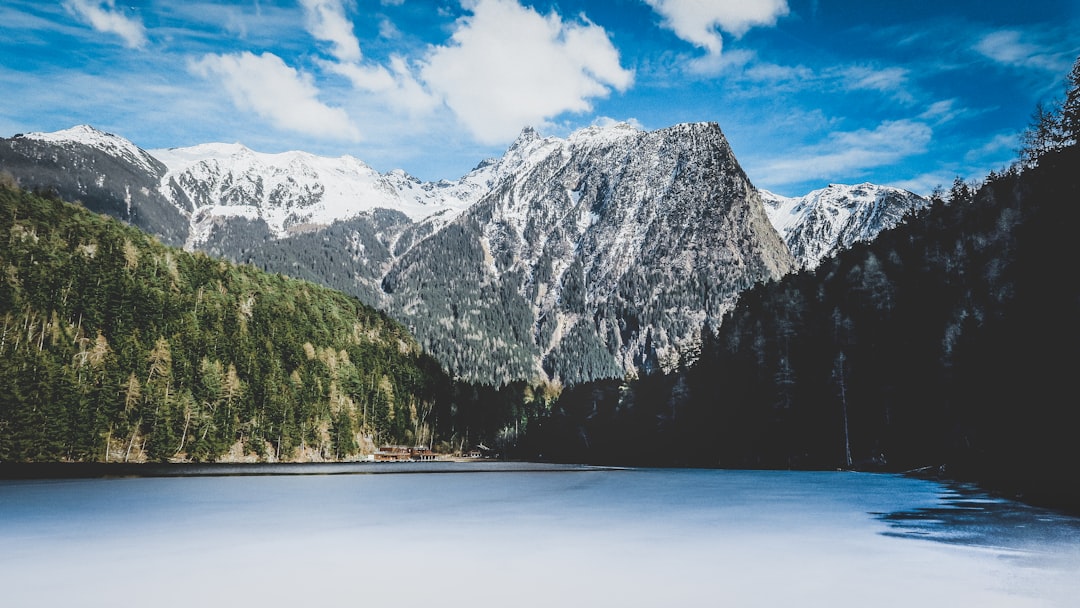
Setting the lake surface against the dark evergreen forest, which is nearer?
the lake surface

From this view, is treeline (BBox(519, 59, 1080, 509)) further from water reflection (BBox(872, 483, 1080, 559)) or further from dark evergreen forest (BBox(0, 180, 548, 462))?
dark evergreen forest (BBox(0, 180, 548, 462))

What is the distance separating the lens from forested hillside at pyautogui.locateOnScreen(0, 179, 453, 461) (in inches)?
3868

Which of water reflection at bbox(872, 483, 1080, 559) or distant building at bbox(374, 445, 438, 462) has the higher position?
water reflection at bbox(872, 483, 1080, 559)

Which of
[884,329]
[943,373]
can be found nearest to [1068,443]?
[943,373]

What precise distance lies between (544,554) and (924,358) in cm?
7405

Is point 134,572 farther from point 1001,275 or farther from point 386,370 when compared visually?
point 386,370

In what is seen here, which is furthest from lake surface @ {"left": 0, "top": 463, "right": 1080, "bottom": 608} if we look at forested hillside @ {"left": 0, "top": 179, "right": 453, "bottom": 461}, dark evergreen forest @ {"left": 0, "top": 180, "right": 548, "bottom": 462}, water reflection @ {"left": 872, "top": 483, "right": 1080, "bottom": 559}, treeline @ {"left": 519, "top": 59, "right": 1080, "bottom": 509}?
dark evergreen forest @ {"left": 0, "top": 180, "right": 548, "bottom": 462}

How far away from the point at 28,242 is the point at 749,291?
12365cm

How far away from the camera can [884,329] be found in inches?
3538

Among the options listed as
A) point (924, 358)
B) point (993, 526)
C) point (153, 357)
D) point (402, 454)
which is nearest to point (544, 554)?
point (993, 526)

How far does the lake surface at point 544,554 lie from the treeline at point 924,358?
11.5 m

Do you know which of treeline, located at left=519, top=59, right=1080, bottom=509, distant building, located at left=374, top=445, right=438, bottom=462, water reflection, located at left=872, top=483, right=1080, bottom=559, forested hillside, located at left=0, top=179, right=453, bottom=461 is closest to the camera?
water reflection, located at left=872, top=483, right=1080, bottom=559

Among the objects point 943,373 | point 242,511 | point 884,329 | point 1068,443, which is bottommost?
point 242,511

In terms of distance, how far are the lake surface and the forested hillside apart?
69.3 m
